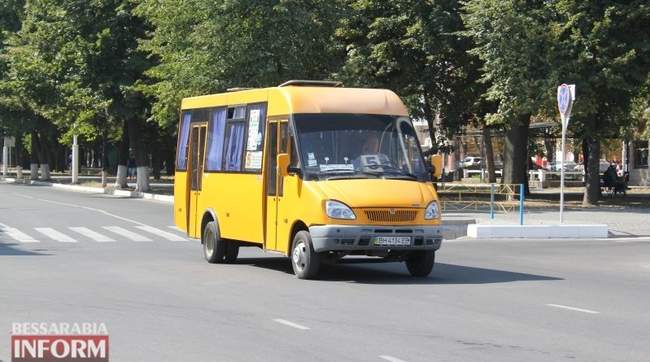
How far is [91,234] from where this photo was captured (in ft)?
92.0

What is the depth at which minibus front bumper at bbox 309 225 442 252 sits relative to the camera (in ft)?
55.9

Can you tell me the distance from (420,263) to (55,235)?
11.9 m

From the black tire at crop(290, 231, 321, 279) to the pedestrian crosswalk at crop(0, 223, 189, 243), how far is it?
29.6ft

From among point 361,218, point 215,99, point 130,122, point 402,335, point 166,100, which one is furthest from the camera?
point 130,122

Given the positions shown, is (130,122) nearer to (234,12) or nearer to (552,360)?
(234,12)

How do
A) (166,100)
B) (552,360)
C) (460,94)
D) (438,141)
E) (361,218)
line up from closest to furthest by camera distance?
1. (552,360)
2. (361,218)
3. (166,100)
4. (460,94)
5. (438,141)

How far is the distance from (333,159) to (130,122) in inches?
1597

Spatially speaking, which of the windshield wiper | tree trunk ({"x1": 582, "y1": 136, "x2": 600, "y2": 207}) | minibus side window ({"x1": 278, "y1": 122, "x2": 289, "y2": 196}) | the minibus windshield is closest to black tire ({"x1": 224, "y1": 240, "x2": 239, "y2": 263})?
minibus side window ({"x1": 278, "y1": 122, "x2": 289, "y2": 196})

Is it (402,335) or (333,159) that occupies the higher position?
(333,159)

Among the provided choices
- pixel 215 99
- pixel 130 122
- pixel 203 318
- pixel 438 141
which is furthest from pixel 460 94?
pixel 203 318

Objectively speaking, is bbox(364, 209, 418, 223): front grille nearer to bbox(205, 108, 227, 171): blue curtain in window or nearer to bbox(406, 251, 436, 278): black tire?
bbox(406, 251, 436, 278): black tire

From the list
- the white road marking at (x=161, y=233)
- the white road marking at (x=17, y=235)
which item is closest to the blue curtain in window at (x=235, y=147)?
the white road marking at (x=161, y=233)

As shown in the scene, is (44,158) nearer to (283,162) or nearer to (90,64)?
(90,64)

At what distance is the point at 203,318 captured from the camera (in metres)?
12.9
